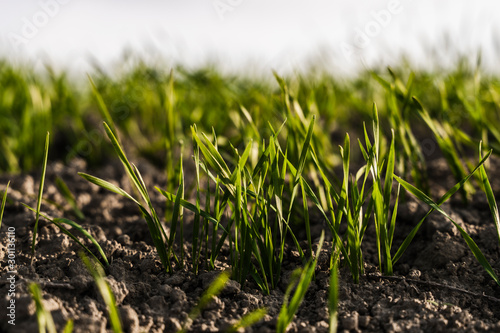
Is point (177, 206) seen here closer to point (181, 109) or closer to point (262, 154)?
point (262, 154)

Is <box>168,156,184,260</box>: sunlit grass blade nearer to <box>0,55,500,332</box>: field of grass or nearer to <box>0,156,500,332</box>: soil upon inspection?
<box>0,55,500,332</box>: field of grass

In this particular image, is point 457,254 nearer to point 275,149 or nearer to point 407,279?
point 407,279

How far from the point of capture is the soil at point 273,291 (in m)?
0.99

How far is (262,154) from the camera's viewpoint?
110 cm

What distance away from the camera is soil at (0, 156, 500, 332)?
988 mm

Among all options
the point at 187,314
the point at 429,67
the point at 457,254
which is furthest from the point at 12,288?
the point at 429,67

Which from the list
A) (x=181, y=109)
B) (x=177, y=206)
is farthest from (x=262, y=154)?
(x=181, y=109)

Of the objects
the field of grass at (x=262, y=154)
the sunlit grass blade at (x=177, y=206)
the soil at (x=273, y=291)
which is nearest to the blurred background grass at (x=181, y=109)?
the field of grass at (x=262, y=154)

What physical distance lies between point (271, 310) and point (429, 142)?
1776mm

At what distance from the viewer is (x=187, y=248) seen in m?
1.36

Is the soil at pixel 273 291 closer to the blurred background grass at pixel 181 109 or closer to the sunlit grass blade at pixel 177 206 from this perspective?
the sunlit grass blade at pixel 177 206

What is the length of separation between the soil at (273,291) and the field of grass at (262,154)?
33mm

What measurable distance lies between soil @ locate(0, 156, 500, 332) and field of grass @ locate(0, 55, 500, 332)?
1.3 inches

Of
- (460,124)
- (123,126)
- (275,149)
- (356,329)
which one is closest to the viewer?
(356,329)
